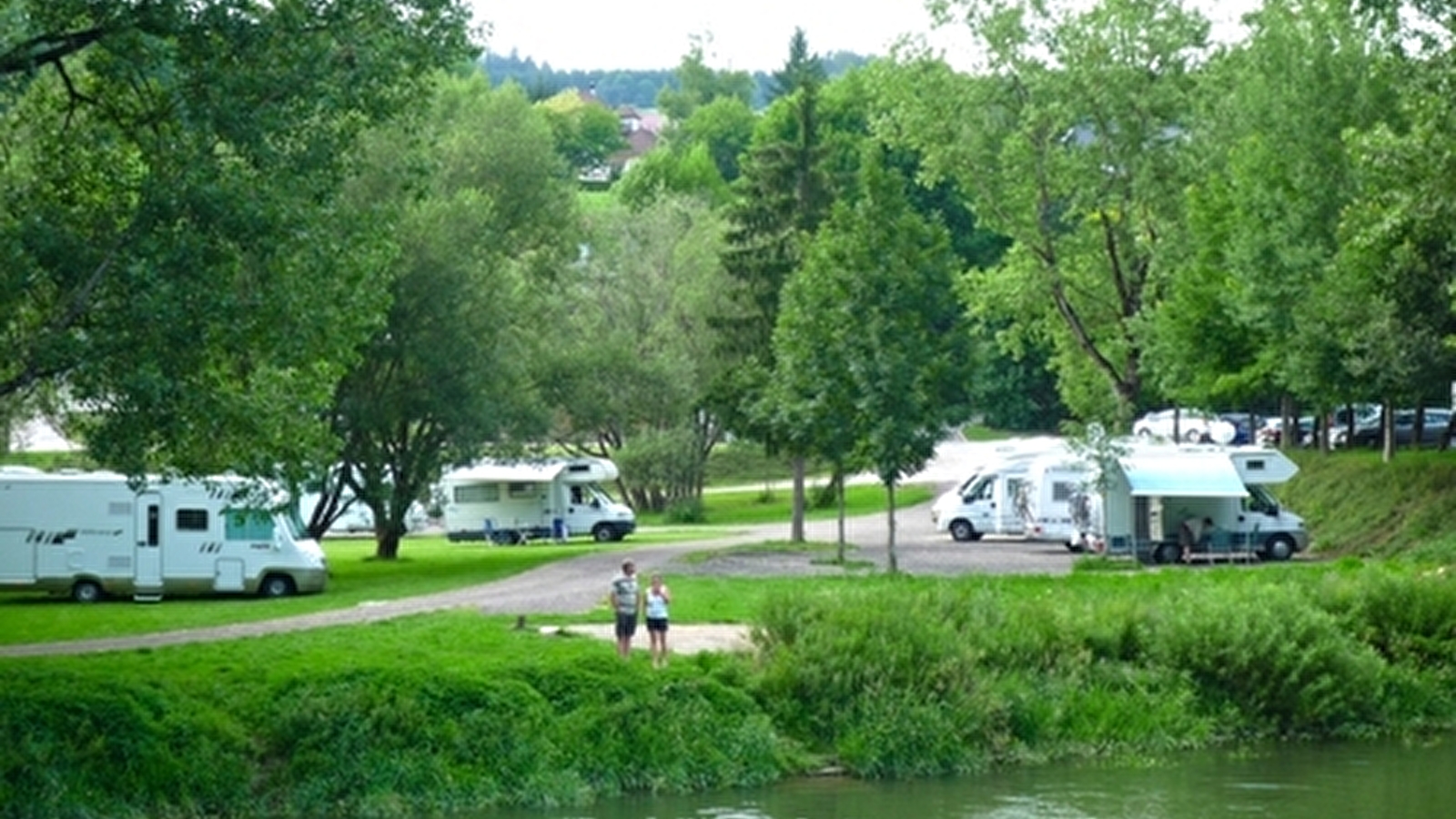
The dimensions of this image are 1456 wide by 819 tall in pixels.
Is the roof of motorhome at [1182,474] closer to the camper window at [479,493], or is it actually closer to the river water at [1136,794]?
the camper window at [479,493]

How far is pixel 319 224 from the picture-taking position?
86.0ft

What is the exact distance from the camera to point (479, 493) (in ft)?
217

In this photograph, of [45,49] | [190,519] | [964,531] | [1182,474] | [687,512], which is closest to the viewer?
[45,49]

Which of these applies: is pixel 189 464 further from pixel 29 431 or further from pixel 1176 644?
pixel 29 431

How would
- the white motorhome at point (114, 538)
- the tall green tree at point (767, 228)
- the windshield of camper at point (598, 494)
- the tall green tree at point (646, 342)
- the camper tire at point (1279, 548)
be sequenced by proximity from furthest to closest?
the tall green tree at point (646, 342) → the windshield of camper at point (598, 494) → the tall green tree at point (767, 228) → the camper tire at point (1279, 548) → the white motorhome at point (114, 538)

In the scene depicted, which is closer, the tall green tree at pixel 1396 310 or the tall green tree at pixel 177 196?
the tall green tree at pixel 177 196

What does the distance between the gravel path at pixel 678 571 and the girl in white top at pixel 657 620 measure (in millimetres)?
1368

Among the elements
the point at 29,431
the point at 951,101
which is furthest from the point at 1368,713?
the point at 29,431

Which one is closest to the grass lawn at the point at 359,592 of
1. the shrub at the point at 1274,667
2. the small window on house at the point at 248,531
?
the small window on house at the point at 248,531

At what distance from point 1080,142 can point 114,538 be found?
101 feet

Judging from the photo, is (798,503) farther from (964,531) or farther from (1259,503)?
(1259,503)

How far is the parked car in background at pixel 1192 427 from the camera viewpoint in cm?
7275

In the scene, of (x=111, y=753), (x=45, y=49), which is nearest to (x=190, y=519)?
(x=111, y=753)

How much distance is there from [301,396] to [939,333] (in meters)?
19.6
